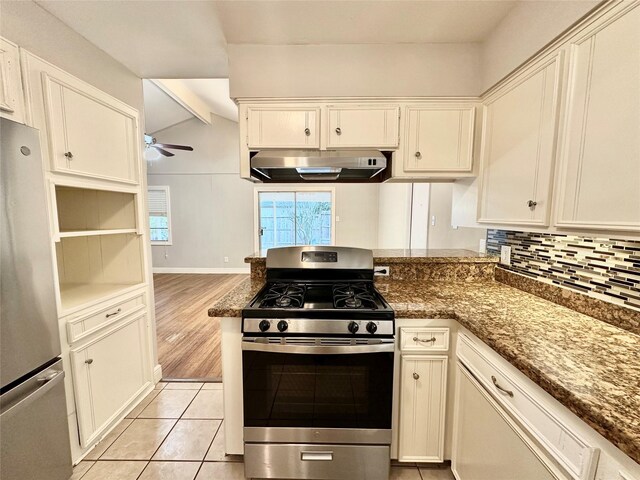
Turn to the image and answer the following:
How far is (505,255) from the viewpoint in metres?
1.81

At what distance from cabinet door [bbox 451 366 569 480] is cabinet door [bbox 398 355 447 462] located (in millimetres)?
77

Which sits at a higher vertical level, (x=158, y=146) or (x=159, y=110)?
(x=159, y=110)

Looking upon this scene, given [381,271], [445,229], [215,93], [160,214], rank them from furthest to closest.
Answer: [160,214], [215,93], [445,229], [381,271]

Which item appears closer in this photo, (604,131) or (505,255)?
(604,131)

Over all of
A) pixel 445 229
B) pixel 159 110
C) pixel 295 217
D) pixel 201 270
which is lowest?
pixel 201 270

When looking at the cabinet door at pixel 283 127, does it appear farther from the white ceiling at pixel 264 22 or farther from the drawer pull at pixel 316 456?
the drawer pull at pixel 316 456

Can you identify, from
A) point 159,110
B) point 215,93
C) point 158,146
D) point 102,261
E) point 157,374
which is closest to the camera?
point 102,261

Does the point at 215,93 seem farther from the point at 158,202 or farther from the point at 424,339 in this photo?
the point at 424,339

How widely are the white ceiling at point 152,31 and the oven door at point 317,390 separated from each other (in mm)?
1779

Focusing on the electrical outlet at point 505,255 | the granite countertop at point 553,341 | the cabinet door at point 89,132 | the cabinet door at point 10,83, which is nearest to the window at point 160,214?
the cabinet door at point 89,132

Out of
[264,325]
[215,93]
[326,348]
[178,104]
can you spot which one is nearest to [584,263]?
[326,348]

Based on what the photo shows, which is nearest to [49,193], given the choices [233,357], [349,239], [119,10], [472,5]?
Answer: [119,10]

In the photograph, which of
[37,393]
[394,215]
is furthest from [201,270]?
[37,393]

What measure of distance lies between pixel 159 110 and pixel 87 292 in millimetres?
4621
